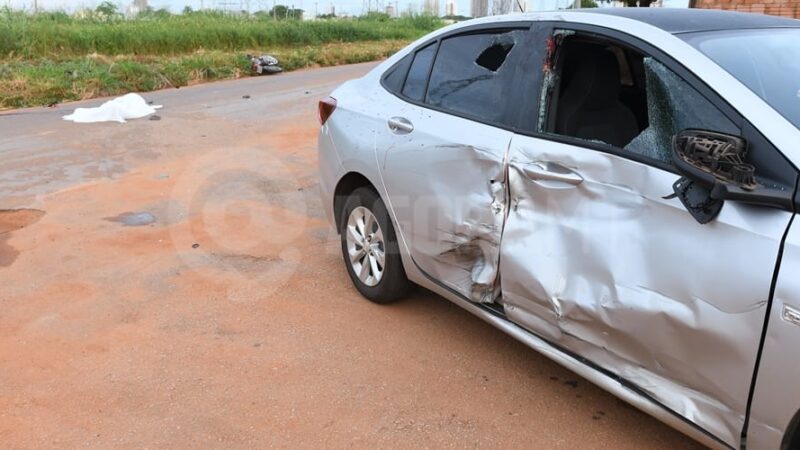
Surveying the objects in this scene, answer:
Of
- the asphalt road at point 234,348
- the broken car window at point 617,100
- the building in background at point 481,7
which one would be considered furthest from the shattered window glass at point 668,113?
the building in background at point 481,7

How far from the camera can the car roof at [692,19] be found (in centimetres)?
285

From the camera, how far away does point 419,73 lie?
4.00 m

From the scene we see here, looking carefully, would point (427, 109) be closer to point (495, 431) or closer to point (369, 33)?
point (495, 431)

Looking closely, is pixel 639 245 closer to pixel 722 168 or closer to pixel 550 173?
pixel 722 168

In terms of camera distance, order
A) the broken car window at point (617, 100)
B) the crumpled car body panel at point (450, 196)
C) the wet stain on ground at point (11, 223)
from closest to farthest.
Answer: the broken car window at point (617, 100)
the crumpled car body panel at point (450, 196)
the wet stain on ground at point (11, 223)

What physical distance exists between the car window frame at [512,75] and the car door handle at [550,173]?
0.87 ft

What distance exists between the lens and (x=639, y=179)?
2.56 m

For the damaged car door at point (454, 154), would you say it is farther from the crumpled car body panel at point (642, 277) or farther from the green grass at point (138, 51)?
the green grass at point (138, 51)

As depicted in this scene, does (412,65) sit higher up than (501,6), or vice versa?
(501,6)

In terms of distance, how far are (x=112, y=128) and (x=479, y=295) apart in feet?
28.4

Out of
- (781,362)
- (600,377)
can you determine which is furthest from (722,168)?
(600,377)

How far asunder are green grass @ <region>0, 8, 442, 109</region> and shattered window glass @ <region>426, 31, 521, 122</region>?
12116 mm

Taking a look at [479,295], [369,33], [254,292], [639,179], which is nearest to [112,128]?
[254,292]

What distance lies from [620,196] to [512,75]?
0.96 m
